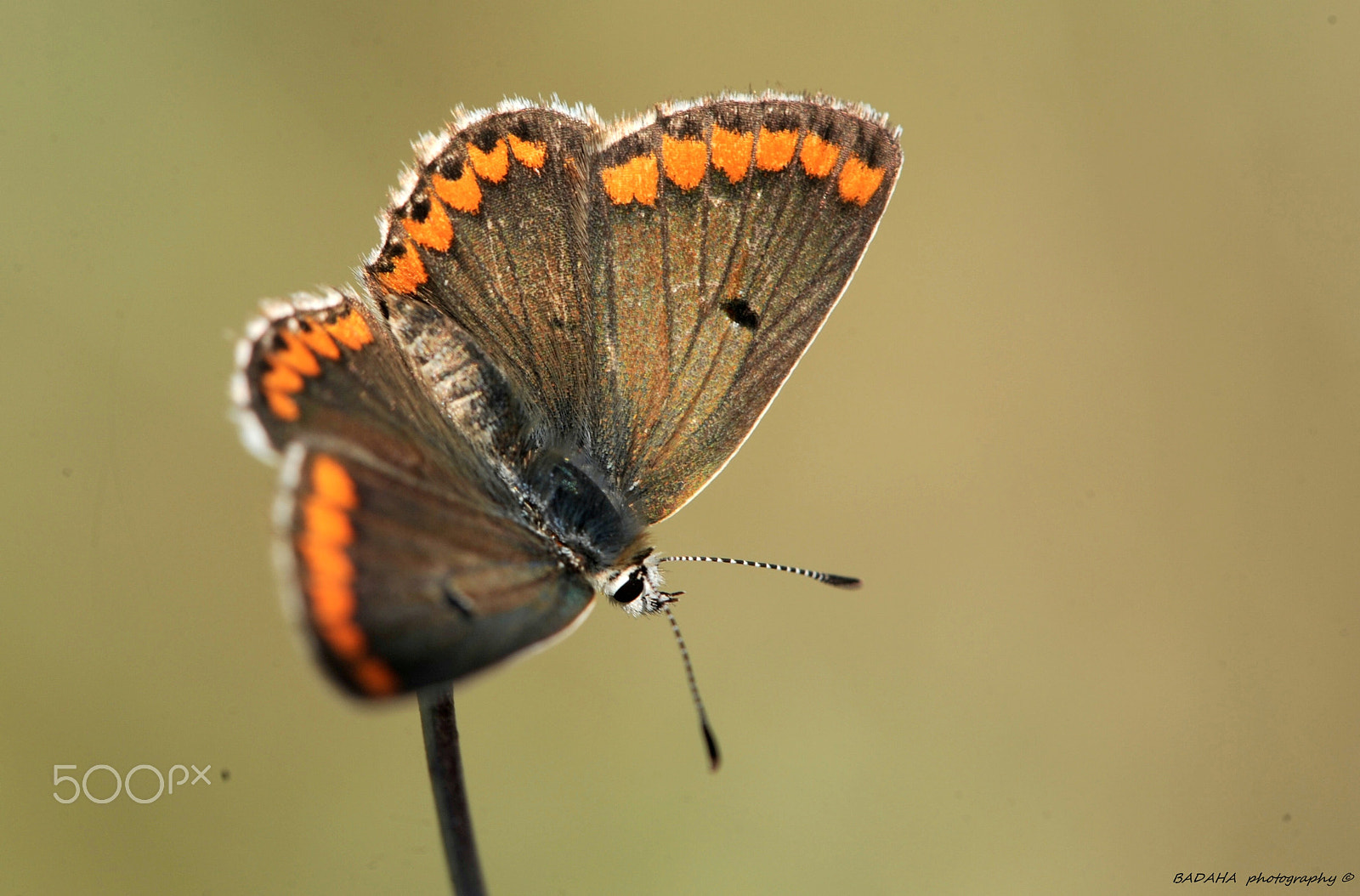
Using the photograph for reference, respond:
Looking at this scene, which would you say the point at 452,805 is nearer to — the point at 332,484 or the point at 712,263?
the point at 332,484

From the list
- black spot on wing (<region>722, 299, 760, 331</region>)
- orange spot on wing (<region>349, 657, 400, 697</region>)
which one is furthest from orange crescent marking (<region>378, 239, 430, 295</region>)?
orange spot on wing (<region>349, 657, 400, 697</region>)

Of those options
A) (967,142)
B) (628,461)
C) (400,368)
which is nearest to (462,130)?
(400,368)

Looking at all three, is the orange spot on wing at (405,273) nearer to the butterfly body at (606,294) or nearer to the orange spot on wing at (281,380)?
the butterfly body at (606,294)

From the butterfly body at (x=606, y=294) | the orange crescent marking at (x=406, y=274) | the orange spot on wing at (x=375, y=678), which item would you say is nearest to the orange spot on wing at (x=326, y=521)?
the orange spot on wing at (x=375, y=678)

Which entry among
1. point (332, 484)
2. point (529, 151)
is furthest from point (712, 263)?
point (332, 484)

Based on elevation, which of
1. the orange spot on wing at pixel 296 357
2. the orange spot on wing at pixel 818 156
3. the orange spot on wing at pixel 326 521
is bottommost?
the orange spot on wing at pixel 326 521

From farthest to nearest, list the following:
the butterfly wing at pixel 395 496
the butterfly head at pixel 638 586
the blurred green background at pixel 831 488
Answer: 1. the blurred green background at pixel 831 488
2. the butterfly head at pixel 638 586
3. the butterfly wing at pixel 395 496

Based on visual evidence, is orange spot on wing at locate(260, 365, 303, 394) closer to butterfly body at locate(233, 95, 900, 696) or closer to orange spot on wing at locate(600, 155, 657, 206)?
butterfly body at locate(233, 95, 900, 696)
